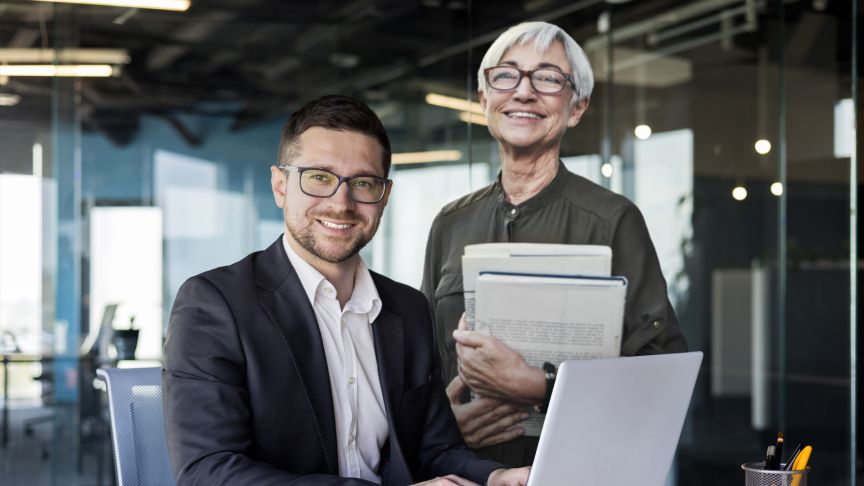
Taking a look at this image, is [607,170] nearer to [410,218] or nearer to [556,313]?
[410,218]

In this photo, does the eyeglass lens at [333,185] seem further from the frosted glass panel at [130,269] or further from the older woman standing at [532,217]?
the frosted glass panel at [130,269]

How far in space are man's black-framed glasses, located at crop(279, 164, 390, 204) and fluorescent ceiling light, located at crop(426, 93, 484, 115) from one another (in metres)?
1.80

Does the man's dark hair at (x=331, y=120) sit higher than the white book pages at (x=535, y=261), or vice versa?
the man's dark hair at (x=331, y=120)

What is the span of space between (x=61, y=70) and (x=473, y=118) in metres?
2.20

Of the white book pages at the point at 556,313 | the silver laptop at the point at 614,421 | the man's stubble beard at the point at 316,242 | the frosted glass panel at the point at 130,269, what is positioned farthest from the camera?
the frosted glass panel at the point at 130,269

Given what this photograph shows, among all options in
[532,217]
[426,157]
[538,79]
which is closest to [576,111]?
[538,79]

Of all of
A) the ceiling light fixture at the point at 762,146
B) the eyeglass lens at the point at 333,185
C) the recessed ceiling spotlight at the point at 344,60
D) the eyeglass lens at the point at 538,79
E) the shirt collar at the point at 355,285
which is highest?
the recessed ceiling spotlight at the point at 344,60

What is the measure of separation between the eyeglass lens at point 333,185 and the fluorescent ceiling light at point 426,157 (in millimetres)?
2291

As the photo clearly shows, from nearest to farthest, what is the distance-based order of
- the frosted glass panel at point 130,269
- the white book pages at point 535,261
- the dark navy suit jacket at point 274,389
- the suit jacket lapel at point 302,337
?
the dark navy suit jacket at point 274,389 < the suit jacket lapel at point 302,337 < the white book pages at point 535,261 < the frosted glass panel at point 130,269

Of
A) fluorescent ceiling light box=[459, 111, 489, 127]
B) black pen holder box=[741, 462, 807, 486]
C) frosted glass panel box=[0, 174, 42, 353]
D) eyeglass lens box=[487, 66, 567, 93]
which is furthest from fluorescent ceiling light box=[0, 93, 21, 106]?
black pen holder box=[741, 462, 807, 486]

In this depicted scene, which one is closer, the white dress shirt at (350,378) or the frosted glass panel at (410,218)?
the white dress shirt at (350,378)

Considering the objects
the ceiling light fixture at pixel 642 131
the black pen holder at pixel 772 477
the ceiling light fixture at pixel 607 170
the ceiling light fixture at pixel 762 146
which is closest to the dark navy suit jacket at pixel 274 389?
the black pen holder at pixel 772 477

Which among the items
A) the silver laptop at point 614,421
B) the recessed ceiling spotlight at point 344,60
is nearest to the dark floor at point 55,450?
the recessed ceiling spotlight at point 344,60

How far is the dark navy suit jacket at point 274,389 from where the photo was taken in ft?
6.19
